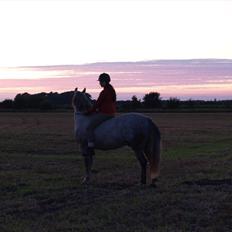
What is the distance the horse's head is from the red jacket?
0.43 meters

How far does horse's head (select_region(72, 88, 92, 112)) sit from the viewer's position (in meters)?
13.4

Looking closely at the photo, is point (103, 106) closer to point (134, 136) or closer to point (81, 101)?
point (81, 101)

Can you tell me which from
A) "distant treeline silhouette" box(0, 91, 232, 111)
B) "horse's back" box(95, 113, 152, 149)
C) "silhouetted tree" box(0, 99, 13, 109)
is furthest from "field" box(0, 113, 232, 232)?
"silhouetted tree" box(0, 99, 13, 109)

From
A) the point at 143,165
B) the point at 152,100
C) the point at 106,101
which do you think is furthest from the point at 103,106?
the point at 152,100

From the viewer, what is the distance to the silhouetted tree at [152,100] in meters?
117

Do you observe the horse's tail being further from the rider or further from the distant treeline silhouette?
the distant treeline silhouette

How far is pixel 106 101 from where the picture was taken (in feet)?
42.5

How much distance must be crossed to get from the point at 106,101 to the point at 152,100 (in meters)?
108

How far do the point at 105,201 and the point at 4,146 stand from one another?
16944mm

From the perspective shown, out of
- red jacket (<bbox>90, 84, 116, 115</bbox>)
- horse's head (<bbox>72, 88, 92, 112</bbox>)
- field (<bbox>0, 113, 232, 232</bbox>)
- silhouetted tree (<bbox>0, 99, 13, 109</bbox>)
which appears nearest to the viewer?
field (<bbox>0, 113, 232, 232</bbox>)

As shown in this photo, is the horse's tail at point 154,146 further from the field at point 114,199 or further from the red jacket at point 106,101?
the red jacket at point 106,101

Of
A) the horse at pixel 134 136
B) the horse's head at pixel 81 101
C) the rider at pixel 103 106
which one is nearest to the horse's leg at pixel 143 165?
the horse at pixel 134 136

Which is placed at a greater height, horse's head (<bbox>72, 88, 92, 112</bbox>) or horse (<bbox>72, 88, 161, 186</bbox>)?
horse's head (<bbox>72, 88, 92, 112</bbox>)

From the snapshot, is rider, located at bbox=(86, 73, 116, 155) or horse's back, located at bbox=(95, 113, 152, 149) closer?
horse's back, located at bbox=(95, 113, 152, 149)
